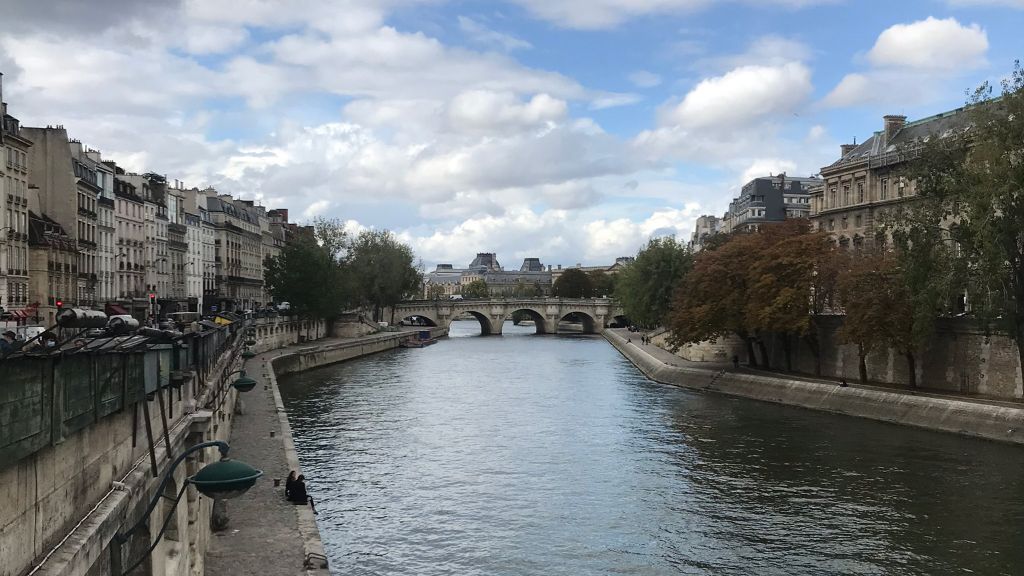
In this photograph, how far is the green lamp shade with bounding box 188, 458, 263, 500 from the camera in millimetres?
12602

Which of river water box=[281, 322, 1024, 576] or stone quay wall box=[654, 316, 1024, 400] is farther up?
stone quay wall box=[654, 316, 1024, 400]

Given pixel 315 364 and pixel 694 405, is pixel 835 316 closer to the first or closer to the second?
pixel 694 405

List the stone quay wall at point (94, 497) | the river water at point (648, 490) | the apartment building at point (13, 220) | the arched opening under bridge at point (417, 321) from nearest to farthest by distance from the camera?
1. the stone quay wall at point (94, 497)
2. the river water at point (648, 490)
3. the apartment building at point (13, 220)
4. the arched opening under bridge at point (417, 321)

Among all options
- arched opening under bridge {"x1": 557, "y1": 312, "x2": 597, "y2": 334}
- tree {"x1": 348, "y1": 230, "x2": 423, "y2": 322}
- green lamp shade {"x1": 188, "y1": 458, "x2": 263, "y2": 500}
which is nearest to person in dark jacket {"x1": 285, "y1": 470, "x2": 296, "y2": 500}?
green lamp shade {"x1": 188, "y1": 458, "x2": 263, "y2": 500}

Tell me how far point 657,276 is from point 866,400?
54174 mm

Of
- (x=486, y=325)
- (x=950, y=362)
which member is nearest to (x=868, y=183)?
(x=950, y=362)

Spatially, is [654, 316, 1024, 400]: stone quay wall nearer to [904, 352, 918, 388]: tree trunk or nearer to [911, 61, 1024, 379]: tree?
[904, 352, 918, 388]: tree trunk

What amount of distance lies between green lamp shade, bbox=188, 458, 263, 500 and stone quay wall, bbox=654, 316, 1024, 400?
4205 centimetres

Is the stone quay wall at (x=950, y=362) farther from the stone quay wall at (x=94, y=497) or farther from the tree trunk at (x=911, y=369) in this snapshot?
the stone quay wall at (x=94, y=497)

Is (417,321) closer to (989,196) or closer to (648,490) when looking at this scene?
(989,196)

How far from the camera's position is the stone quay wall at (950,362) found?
153 ft

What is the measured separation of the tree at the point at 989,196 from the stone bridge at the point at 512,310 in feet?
354

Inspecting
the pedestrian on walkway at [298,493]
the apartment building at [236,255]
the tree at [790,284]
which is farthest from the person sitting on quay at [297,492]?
the apartment building at [236,255]

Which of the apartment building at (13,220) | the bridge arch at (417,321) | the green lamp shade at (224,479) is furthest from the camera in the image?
the bridge arch at (417,321)
